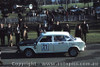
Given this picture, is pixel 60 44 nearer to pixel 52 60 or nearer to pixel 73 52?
pixel 73 52

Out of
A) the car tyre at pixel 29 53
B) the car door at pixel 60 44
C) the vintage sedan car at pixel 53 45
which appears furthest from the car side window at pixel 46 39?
the car tyre at pixel 29 53

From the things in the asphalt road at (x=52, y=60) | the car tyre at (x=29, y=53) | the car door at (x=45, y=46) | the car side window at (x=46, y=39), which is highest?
the car side window at (x=46, y=39)

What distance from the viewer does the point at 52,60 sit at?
42.4 feet

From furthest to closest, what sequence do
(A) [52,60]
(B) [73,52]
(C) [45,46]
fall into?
(B) [73,52] → (C) [45,46] → (A) [52,60]

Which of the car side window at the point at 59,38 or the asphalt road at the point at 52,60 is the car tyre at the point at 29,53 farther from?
the car side window at the point at 59,38

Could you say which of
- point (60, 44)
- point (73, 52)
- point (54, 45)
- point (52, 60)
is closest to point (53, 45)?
point (54, 45)

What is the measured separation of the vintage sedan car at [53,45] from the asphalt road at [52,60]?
1.29 ft

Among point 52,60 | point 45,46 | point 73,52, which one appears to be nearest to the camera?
point 52,60

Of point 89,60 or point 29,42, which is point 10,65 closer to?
point 29,42

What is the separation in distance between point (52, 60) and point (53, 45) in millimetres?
1069

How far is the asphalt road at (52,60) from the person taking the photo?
11812 mm

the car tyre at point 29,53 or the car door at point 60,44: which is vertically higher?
the car door at point 60,44

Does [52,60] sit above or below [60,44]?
below

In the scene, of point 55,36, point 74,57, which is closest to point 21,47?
point 55,36
